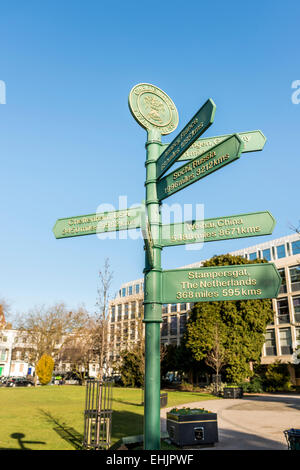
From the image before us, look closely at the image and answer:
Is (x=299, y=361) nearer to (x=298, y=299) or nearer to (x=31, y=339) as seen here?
(x=298, y=299)

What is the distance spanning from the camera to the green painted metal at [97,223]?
5125 millimetres

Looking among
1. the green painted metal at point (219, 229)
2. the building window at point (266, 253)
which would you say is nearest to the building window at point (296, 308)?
the building window at point (266, 253)

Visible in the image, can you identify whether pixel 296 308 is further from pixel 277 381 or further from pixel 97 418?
pixel 97 418

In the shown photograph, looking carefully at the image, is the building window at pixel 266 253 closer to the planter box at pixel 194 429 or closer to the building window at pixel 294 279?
the building window at pixel 294 279

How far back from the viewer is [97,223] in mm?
5297

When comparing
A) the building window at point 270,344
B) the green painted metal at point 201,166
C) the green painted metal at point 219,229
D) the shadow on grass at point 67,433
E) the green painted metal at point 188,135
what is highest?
the green painted metal at point 188,135

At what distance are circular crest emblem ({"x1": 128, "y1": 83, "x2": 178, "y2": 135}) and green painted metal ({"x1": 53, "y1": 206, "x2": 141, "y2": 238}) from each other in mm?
1339

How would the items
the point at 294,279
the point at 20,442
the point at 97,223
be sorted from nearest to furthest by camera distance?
1. the point at 97,223
2. the point at 20,442
3. the point at 294,279

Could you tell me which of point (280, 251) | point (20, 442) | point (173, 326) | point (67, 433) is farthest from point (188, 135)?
point (173, 326)

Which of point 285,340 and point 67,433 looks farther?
point 285,340

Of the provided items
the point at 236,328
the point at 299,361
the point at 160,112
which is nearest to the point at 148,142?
the point at 160,112

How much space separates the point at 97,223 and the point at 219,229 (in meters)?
1.82

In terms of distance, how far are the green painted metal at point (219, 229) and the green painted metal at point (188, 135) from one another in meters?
0.82

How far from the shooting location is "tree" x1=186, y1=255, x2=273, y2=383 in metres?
32.2
